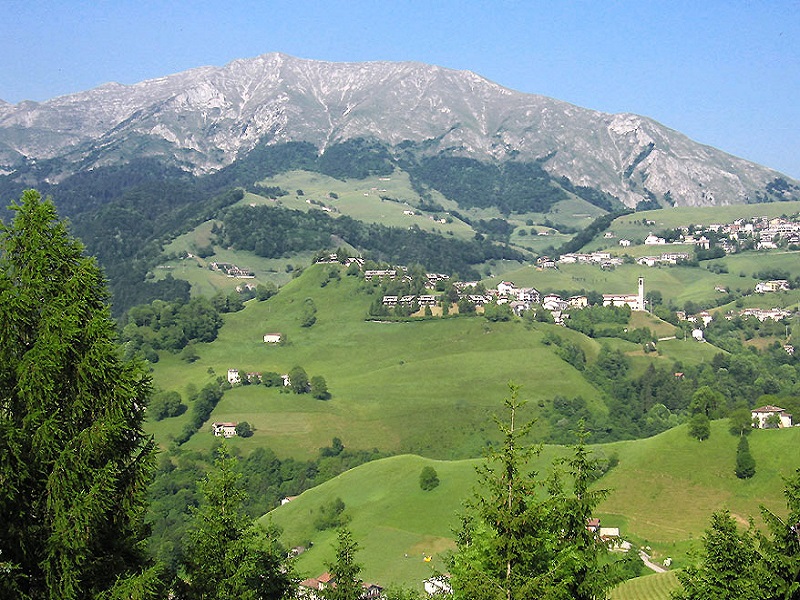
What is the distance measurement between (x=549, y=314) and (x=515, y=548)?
15808 cm

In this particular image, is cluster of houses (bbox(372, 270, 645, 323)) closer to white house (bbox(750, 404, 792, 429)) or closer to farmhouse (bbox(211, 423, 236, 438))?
farmhouse (bbox(211, 423, 236, 438))

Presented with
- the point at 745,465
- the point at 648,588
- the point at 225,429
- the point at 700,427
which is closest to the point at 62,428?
the point at 648,588

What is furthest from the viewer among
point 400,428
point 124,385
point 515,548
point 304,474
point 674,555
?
point 400,428

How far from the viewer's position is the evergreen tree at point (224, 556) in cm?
1515

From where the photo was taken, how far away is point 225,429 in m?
115

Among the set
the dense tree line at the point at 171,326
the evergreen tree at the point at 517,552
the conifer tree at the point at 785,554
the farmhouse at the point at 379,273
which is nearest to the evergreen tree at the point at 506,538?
the evergreen tree at the point at 517,552

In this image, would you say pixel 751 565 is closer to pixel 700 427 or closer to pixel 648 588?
pixel 648 588

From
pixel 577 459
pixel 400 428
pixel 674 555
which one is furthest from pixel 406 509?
pixel 577 459

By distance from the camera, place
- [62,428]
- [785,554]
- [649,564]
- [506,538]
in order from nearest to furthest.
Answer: [62,428] < [506,538] < [785,554] < [649,564]

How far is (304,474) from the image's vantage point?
10544 cm

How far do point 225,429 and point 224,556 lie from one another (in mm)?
102620

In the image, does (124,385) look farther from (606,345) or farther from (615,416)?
(606,345)

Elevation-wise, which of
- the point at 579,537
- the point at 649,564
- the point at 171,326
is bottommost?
the point at 171,326

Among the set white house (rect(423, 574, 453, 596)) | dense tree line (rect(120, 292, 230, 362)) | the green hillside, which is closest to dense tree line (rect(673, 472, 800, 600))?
white house (rect(423, 574, 453, 596))
